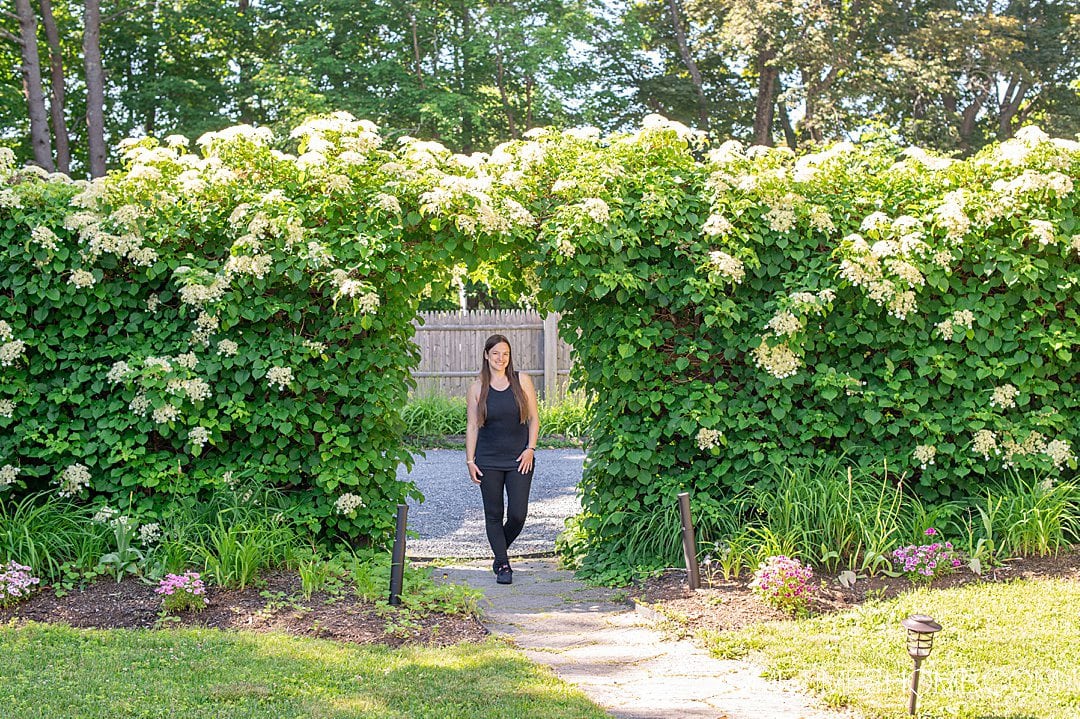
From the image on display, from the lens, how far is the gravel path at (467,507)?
762cm

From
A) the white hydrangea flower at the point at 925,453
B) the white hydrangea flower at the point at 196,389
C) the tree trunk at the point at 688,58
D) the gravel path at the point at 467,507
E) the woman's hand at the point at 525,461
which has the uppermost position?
the tree trunk at the point at 688,58

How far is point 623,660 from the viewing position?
442 centimetres

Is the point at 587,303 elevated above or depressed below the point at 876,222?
below

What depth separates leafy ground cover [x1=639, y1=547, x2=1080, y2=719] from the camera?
3.71m

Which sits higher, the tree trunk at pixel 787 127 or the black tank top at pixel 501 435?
the tree trunk at pixel 787 127

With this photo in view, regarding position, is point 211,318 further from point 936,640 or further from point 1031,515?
point 1031,515

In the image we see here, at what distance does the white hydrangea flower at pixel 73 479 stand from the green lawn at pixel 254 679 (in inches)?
51.1

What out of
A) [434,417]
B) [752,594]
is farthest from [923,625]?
[434,417]

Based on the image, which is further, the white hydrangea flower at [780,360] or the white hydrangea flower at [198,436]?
the white hydrangea flower at [780,360]

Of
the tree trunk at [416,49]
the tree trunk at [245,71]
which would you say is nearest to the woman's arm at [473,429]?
the tree trunk at [416,49]

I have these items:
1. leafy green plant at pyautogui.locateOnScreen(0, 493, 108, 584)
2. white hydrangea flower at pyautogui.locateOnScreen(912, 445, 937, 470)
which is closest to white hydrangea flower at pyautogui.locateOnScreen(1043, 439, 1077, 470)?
white hydrangea flower at pyautogui.locateOnScreen(912, 445, 937, 470)

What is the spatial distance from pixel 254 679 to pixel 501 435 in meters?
2.49

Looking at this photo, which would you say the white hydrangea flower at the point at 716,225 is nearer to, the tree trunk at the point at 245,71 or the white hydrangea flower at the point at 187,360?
the white hydrangea flower at the point at 187,360

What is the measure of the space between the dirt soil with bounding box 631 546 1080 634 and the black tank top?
1.13 meters
